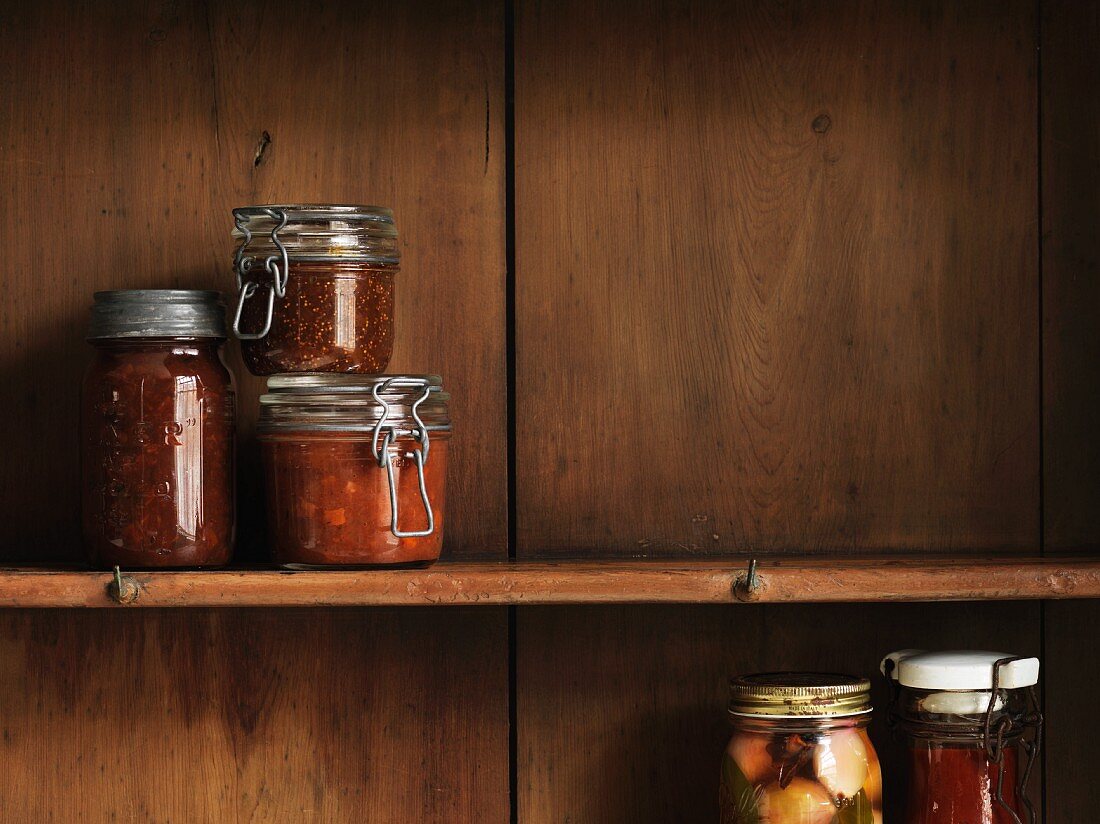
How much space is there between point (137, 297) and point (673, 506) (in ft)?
1.53

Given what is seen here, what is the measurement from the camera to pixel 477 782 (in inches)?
40.6

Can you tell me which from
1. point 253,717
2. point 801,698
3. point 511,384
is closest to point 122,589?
point 253,717

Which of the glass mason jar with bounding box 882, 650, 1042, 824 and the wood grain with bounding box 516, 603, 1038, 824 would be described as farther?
the wood grain with bounding box 516, 603, 1038, 824

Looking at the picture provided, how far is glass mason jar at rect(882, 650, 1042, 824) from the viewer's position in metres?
0.91

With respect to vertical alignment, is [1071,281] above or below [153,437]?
above

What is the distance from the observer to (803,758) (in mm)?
891

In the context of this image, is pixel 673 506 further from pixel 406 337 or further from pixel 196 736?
pixel 196 736

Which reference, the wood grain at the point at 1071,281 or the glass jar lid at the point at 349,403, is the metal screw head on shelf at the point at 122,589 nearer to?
the glass jar lid at the point at 349,403

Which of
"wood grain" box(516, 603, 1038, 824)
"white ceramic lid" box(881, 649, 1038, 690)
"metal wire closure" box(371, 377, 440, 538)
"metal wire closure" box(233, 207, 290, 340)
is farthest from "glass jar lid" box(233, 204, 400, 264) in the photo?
"white ceramic lid" box(881, 649, 1038, 690)

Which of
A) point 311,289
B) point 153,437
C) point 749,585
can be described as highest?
point 311,289

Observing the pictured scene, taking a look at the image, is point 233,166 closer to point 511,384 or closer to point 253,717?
point 511,384

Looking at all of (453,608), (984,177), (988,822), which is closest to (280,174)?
(453,608)

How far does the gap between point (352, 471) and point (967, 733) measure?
50 cm

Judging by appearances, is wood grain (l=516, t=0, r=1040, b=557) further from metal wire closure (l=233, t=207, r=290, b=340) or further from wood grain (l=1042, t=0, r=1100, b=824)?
metal wire closure (l=233, t=207, r=290, b=340)
